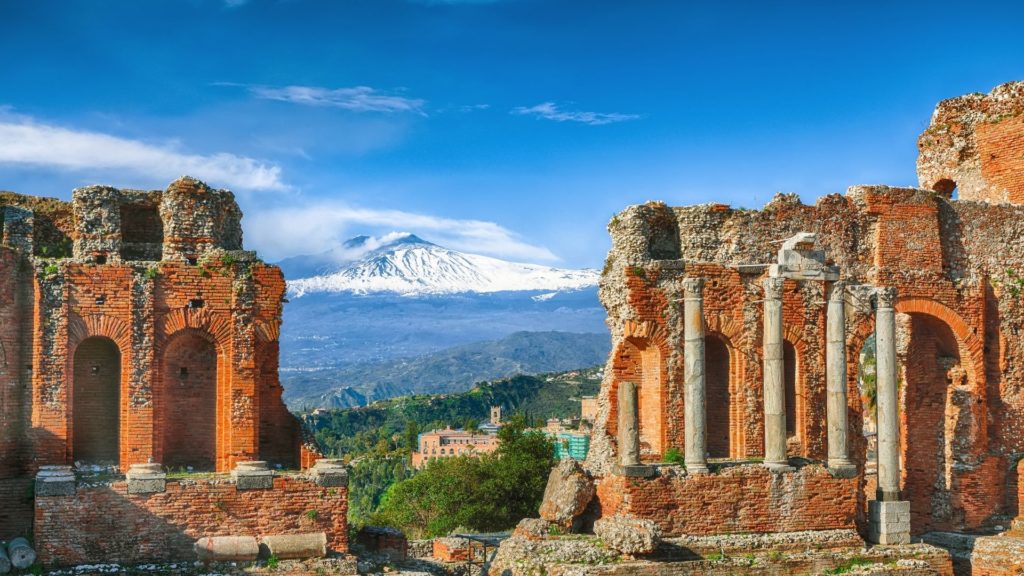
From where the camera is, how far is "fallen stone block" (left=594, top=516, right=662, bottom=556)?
21766 millimetres

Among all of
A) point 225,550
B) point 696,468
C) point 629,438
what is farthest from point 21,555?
point 696,468

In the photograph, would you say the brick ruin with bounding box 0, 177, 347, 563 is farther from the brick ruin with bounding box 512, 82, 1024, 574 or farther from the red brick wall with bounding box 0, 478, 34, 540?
the brick ruin with bounding box 512, 82, 1024, 574

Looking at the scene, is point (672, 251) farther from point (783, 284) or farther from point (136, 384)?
point (136, 384)

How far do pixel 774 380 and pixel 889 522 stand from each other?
4240 millimetres

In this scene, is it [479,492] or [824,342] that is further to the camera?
[479,492]

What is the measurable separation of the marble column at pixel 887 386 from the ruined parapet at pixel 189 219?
579 inches

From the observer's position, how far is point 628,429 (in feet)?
75.5

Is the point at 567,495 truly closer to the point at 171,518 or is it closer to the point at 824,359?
the point at 824,359

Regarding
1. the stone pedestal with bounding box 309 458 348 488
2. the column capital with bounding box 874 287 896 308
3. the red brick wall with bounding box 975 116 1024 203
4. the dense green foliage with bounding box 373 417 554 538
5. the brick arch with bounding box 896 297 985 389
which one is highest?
the red brick wall with bounding box 975 116 1024 203

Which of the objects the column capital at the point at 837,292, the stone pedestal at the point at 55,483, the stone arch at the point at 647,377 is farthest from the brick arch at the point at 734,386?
the stone pedestal at the point at 55,483

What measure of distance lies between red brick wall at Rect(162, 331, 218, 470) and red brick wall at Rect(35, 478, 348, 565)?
8.52 ft

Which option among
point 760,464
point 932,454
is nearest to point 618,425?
point 760,464

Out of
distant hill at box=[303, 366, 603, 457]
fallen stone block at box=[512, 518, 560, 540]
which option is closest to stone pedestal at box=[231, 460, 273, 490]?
fallen stone block at box=[512, 518, 560, 540]

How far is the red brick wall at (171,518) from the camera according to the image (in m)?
20.1
